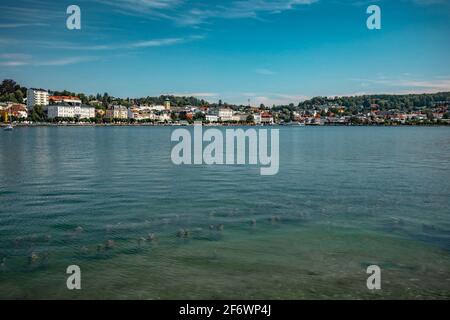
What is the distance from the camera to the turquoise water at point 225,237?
964 cm

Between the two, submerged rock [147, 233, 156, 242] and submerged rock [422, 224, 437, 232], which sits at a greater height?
submerged rock [147, 233, 156, 242]

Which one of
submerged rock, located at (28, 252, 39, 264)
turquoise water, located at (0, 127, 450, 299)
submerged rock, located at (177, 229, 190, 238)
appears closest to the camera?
turquoise water, located at (0, 127, 450, 299)

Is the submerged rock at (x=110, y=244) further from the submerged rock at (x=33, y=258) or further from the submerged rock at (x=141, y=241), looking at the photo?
the submerged rock at (x=33, y=258)

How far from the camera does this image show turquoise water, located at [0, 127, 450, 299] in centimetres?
964

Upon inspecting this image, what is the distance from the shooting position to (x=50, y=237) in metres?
12.9

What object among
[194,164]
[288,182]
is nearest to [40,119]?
[194,164]

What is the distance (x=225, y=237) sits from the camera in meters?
13.2

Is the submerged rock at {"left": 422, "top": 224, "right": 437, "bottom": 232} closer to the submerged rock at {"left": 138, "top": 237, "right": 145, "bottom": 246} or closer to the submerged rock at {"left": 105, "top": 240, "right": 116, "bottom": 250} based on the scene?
the submerged rock at {"left": 138, "top": 237, "right": 145, "bottom": 246}

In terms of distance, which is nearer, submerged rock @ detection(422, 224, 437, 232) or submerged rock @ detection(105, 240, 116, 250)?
submerged rock @ detection(105, 240, 116, 250)

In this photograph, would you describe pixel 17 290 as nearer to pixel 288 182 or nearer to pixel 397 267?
pixel 397 267

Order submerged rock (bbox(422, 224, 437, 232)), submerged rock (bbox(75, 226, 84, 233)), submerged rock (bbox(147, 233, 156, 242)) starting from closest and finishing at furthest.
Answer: submerged rock (bbox(147, 233, 156, 242)), submerged rock (bbox(75, 226, 84, 233)), submerged rock (bbox(422, 224, 437, 232))

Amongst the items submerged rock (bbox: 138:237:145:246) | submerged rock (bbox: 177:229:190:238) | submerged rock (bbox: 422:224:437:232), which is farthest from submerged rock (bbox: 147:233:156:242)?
submerged rock (bbox: 422:224:437:232)

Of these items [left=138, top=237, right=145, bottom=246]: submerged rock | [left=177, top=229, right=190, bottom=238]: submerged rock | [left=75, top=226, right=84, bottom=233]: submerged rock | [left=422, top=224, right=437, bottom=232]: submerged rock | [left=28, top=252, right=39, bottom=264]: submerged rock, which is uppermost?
[left=75, top=226, right=84, bottom=233]: submerged rock

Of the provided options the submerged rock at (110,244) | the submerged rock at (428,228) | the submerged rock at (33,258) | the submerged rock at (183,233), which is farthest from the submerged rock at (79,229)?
the submerged rock at (428,228)
